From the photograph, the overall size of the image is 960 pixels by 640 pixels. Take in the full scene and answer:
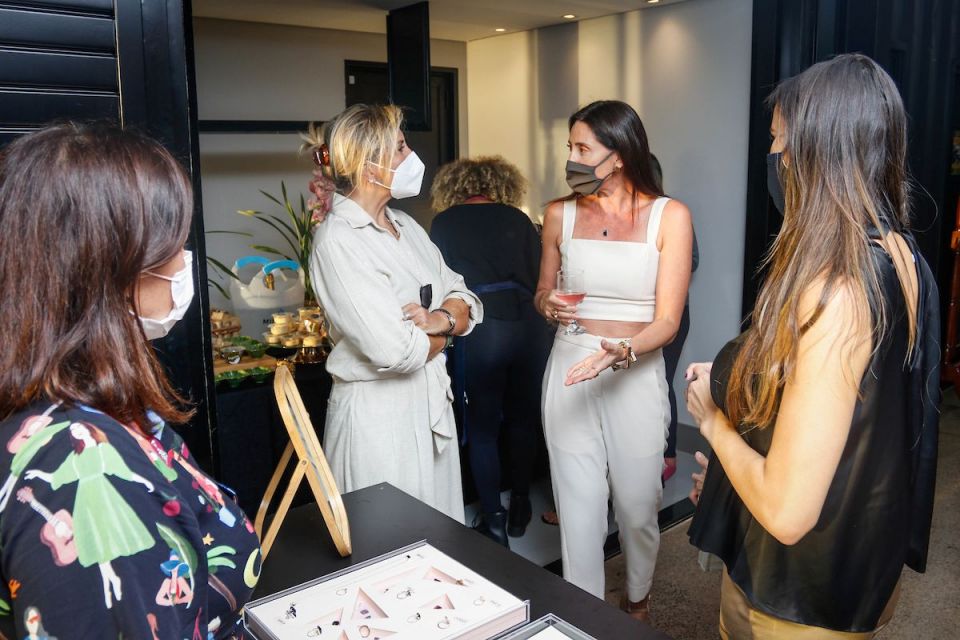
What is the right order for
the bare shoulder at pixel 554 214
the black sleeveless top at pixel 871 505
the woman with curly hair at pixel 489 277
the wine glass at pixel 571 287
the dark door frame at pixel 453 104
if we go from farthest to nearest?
the dark door frame at pixel 453 104, the woman with curly hair at pixel 489 277, the bare shoulder at pixel 554 214, the wine glass at pixel 571 287, the black sleeveless top at pixel 871 505

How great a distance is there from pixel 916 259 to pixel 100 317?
3.92 feet

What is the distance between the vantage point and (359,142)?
220cm

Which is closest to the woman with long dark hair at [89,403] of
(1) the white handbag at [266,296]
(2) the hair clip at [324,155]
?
(2) the hair clip at [324,155]

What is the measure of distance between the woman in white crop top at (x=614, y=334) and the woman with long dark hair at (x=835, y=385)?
0.98 meters

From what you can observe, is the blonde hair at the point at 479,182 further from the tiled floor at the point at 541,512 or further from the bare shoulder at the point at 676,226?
the tiled floor at the point at 541,512

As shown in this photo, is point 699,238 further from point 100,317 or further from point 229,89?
point 100,317

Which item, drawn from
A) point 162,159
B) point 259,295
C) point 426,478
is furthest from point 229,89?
point 162,159

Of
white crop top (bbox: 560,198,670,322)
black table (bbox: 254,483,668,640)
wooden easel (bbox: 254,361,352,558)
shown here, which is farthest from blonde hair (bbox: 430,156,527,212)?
wooden easel (bbox: 254,361,352,558)

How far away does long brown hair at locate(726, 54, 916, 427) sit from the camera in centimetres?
118

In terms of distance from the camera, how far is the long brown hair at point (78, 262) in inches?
30.8

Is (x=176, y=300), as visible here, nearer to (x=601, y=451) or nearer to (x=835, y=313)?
(x=835, y=313)

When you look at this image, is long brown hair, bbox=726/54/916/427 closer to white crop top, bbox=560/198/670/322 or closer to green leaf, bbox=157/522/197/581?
green leaf, bbox=157/522/197/581

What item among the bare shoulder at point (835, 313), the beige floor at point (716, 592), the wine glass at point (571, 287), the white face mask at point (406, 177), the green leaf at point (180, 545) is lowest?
the beige floor at point (716, 592)

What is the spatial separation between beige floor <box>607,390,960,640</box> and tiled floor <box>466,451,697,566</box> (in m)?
0.27
